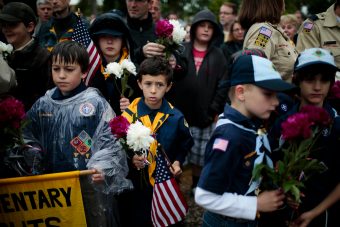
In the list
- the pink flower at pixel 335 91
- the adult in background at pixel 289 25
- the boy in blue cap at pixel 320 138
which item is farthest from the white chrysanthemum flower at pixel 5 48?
the adult in background at pixel 289 25

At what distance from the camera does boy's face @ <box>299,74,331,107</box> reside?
11.0 feet

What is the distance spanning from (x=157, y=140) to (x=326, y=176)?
1.63m

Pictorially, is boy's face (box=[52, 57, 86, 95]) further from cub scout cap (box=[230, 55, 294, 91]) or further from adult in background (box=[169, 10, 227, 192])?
adult in background (box=[169, 10, 227, 192])

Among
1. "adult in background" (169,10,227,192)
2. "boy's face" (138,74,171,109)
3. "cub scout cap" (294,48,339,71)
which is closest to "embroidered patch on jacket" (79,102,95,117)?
"boy's face" (138,74,171,109)

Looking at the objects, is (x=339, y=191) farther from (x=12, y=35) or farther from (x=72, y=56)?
(x=12, y=35)

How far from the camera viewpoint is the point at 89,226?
145 inches

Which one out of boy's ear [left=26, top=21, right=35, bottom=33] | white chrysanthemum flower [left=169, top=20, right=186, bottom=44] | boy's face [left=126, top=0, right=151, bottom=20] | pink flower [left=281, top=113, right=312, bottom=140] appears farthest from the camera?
boy's face [left=126, top=0, right=151, bottom=20]

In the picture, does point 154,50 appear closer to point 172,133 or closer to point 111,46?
point 111,46

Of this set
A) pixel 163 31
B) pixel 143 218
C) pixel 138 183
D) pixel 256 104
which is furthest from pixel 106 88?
pixel 256 104

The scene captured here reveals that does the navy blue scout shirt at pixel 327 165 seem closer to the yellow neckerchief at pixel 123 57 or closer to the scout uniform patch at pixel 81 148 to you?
the scout uniform patch at pixel 81 148

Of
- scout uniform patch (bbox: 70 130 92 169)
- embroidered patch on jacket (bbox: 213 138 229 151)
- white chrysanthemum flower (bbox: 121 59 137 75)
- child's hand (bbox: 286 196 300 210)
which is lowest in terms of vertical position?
child's hand (bbox: 286 196 300 210)

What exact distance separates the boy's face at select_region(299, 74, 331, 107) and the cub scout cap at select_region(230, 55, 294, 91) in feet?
1.90

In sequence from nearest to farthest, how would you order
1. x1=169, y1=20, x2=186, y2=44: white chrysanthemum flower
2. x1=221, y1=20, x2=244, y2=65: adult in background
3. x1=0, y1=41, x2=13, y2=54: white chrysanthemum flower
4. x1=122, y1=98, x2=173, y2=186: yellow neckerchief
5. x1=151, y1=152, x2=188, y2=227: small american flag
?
x1=151, y1=152, x2=188, y2=227: small american flag < x1=122, y1=98, x2=173, y2=186: yellow neckerchief < x1=0, y1=41, x2=13, y2=54: white chrysanthemum flower < x1=169, y1=20, x2=186, y2=44: white chrysanthemum flower < x1=221, y1=20, x2=244, y2=65: adult in background

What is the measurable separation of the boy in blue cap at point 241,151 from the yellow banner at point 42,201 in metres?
1.22
